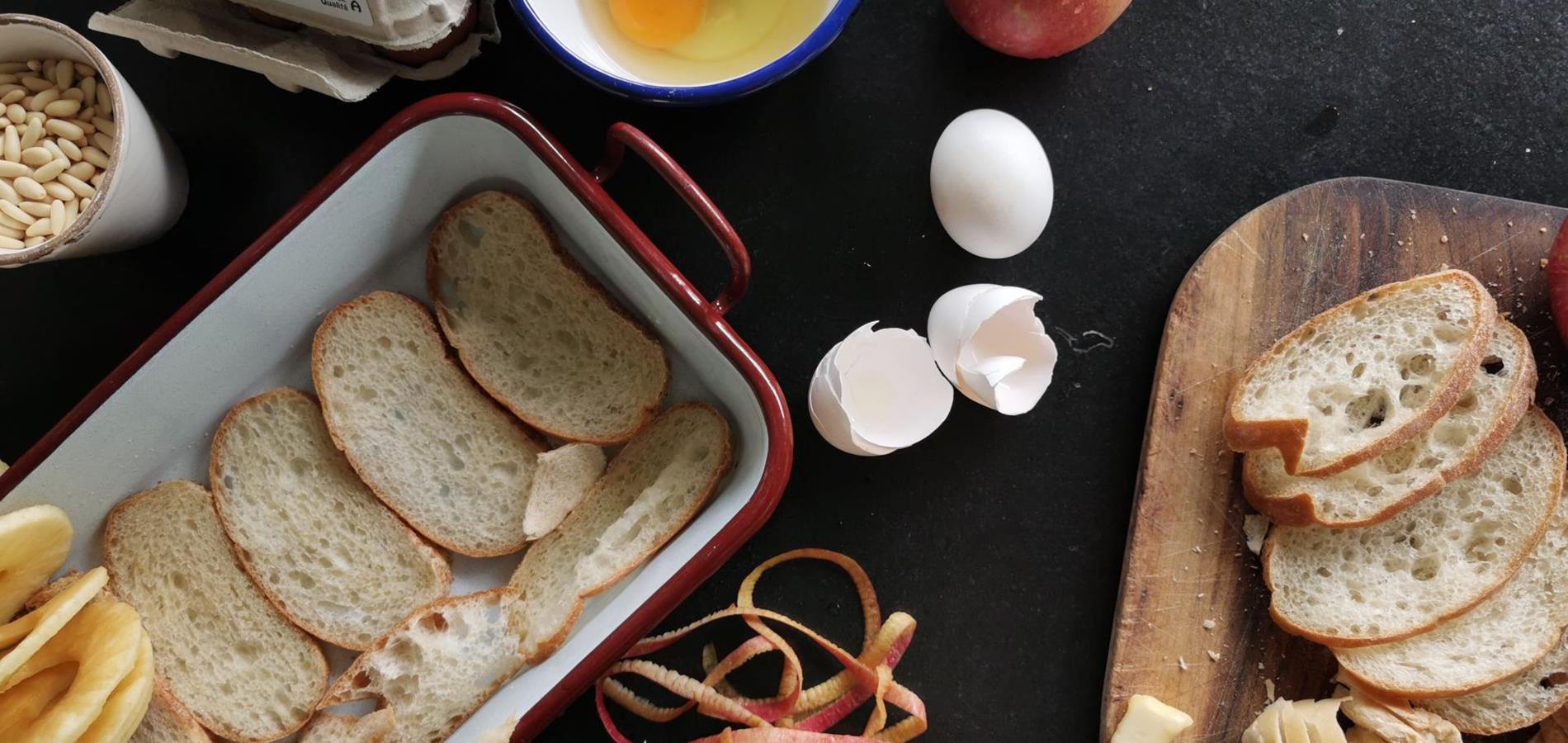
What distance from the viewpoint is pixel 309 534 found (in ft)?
4.52

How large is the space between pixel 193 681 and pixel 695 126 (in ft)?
3.10

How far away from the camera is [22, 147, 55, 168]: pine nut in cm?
121

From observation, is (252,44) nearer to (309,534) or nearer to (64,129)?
(64,129)

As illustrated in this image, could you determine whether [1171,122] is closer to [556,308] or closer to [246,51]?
[556,308]

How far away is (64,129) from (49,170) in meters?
0.05

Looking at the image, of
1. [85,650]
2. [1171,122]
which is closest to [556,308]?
[85,650]

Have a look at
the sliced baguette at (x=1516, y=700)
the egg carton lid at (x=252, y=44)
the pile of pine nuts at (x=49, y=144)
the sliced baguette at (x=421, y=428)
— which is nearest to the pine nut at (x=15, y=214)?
the pile of pine nuts at (x=49, y=144)

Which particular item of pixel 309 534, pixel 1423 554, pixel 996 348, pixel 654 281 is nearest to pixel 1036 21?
pixel 996 348

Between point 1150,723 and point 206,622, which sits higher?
point 206,622

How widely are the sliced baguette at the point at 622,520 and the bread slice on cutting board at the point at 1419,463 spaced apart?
70 cm

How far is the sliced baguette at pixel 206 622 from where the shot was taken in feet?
4.42

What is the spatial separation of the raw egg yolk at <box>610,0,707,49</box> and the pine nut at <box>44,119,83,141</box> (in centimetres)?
63

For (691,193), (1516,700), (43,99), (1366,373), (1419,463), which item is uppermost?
(43,99)

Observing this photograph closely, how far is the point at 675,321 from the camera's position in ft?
4.27
